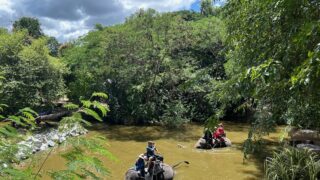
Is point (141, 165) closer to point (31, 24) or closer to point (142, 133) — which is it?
point (142, 133)

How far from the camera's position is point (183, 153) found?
17031 millimetres

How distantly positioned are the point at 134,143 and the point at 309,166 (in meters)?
10.7

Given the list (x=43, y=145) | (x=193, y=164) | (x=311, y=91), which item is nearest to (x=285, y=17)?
(x=311, y=91)

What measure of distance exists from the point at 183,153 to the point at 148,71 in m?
8.44

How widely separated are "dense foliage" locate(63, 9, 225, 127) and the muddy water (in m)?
1.59

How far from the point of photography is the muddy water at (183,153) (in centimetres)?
1383

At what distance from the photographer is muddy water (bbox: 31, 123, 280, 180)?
13.8 meters

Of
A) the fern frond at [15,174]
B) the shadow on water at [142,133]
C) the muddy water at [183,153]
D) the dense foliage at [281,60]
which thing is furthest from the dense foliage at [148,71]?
the fern frond at [15,174]

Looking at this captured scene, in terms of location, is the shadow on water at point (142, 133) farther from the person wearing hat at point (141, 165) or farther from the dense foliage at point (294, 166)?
the dense foliage at point (294, 166)

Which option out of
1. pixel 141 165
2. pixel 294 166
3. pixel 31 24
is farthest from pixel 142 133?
pixel 31 24

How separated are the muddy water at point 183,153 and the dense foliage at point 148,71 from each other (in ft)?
5.21

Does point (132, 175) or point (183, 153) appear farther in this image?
point (183, 153)

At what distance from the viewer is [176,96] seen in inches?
1006

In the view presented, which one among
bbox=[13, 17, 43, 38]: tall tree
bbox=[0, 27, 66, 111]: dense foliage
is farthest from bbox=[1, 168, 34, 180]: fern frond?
bbox=[13, 17, 43, 38]: tall tree
